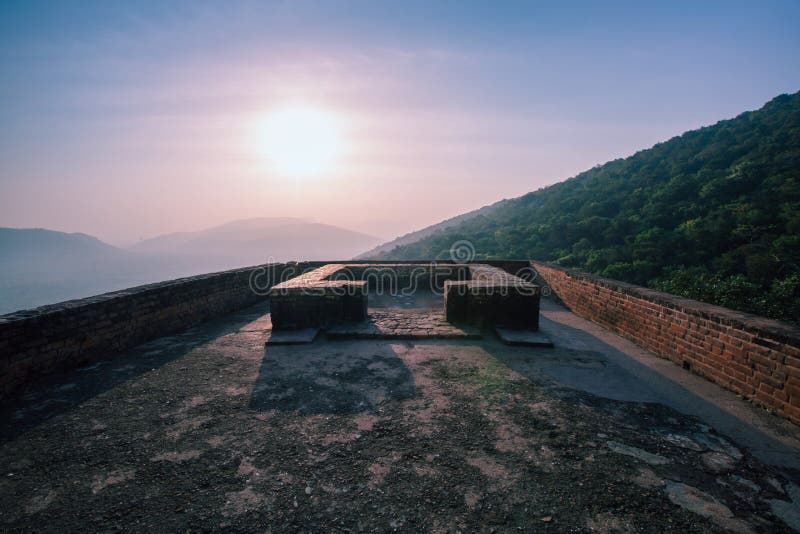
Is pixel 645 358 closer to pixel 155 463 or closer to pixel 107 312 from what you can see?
pixel 155 463

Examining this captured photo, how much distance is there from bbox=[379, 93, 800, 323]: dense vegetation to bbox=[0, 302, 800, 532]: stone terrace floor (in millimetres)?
7030

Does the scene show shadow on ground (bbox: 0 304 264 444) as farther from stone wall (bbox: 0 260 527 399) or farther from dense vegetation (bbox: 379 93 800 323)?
dense vegetation (bbox: 379 93 800 323)

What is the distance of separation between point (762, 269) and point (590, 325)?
1658cm

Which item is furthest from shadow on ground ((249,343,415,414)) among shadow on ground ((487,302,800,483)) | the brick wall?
the brick wall

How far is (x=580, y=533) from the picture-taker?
1.84m

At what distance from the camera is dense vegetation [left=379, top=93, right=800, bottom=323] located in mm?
15289

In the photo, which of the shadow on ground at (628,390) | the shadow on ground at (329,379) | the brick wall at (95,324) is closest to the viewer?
the shadow on ground at (628,390)

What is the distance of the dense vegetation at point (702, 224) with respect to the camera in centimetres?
1529

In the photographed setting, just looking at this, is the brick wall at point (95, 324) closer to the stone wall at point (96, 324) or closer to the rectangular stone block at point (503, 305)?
the stone wall at point (96, 324)

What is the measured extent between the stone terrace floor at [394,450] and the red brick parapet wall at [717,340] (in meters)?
0.20

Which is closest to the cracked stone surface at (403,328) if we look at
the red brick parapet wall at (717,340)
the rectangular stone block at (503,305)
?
the rectangular stone block at (503,305)

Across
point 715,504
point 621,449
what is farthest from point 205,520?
point 715,504

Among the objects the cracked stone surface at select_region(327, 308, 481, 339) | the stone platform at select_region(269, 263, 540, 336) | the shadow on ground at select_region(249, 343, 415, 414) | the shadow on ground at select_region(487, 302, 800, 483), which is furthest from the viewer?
the stone platform at select_region(269, 263, 540, 336)

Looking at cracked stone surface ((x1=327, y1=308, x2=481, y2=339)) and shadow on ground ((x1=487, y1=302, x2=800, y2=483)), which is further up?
cracked stone surface ((x1=327, y1=308, x2=481, y2=339))
